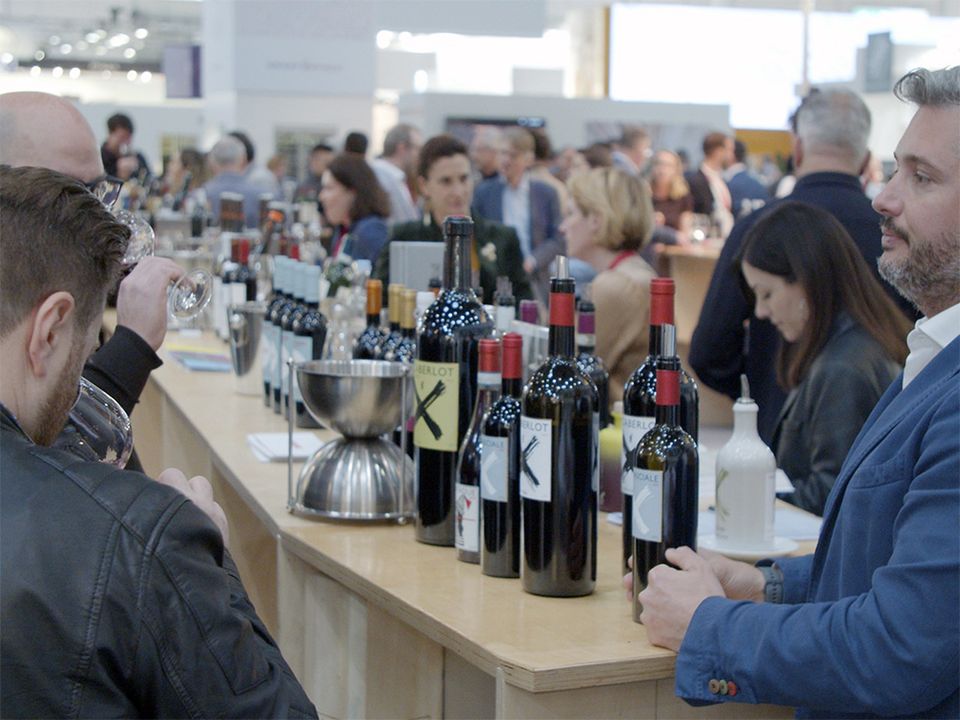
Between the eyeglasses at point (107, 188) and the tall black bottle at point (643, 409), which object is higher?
the eyeglasses at point (107, 188)

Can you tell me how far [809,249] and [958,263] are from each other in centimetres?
132

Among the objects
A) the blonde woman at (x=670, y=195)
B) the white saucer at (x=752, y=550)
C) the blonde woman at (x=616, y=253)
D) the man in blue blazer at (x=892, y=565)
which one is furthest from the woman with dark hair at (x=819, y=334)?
the blonde woman at (x=670, y=195)

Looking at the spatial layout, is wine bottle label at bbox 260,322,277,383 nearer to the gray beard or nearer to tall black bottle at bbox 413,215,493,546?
tall black bottle at bbox 413,215,493,546

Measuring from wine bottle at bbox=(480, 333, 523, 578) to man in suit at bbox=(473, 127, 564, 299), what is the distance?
594cm

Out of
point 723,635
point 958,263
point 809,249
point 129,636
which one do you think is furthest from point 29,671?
point 809,249

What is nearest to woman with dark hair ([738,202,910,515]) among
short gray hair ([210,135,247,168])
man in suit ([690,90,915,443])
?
A: man in suit ([690,90,915,443])

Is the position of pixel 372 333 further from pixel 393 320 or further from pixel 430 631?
pixel 430 631

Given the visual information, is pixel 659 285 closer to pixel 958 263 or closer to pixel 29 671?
pixel 958 263

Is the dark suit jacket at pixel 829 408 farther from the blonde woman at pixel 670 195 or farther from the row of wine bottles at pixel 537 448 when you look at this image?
the blonde woman at pixel 670 195

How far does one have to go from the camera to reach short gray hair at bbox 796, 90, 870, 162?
397 centimetres

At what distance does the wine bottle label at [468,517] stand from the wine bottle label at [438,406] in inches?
3.6

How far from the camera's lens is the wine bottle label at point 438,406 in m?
2.05

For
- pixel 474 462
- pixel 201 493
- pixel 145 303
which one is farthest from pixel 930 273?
pixel 145 303

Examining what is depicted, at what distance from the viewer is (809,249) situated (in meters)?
2.86
